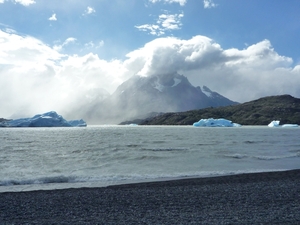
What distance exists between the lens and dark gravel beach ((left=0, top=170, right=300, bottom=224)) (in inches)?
352

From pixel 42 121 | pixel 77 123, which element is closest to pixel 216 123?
pixel 77 123

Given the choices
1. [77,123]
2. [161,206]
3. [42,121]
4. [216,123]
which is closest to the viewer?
[161,206]

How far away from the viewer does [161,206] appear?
1077 centimetres

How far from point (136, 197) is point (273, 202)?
18.0 feet

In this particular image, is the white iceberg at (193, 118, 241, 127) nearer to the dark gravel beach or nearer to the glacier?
the glacier

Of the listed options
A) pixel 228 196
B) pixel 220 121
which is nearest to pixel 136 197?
pixel 228 196

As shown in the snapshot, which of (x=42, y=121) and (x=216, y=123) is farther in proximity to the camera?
(x=42, y=121)

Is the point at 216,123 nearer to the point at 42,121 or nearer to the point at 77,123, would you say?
the point at 77,123

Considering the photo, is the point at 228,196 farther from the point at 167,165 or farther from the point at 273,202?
the point at 167,165

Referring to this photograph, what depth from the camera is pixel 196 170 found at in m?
22.5

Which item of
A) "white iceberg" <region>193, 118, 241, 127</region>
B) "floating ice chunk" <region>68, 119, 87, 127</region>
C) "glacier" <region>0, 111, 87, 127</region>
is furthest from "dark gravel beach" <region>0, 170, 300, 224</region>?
"floating ice chunk" <region>68, 119, 87, 127</region>

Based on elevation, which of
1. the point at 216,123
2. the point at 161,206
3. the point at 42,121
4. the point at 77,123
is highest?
the point at 42,121

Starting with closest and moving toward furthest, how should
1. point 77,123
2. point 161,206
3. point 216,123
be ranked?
point 161,206, point 216,123, point 77,123

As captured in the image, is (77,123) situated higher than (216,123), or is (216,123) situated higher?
(77,123)
